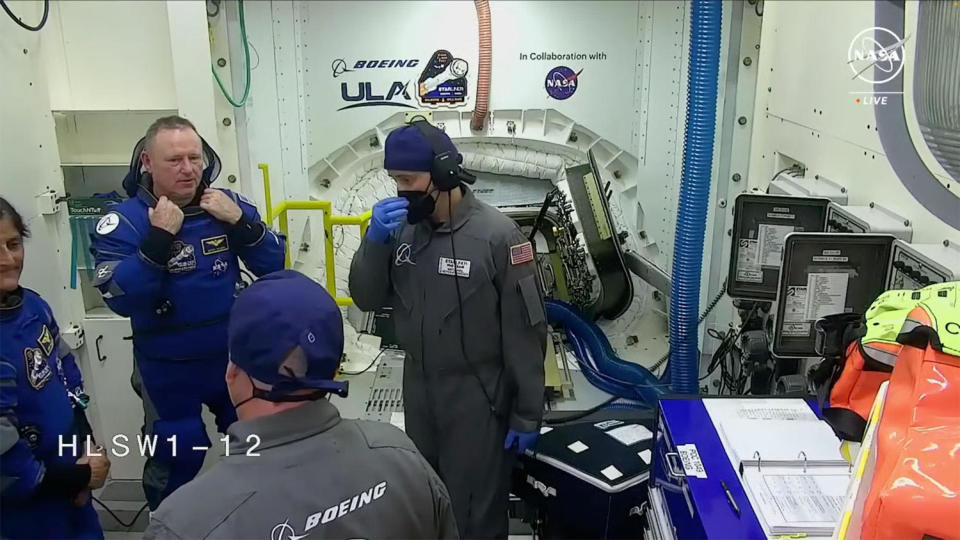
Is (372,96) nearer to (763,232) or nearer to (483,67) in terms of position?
(483,67)

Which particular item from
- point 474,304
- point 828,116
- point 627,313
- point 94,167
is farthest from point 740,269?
point 94,167

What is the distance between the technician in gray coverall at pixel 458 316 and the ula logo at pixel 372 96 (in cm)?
179

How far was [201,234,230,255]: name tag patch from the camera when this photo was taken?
103 inches

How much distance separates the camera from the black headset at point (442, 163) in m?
2.49

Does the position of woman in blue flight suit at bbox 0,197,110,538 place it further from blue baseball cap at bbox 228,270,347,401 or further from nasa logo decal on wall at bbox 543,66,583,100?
nasa logo decal on wall at bbox 543,66,583,100

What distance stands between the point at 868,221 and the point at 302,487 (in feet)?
6.95

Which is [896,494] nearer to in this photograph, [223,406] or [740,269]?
[740,269]

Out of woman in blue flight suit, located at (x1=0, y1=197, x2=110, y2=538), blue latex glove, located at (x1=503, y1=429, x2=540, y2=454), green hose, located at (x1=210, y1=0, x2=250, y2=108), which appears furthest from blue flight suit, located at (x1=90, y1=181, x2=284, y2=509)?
green hose, located at (x1=210, y1=0, x2=250, y2=108)

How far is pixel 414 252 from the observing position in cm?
265

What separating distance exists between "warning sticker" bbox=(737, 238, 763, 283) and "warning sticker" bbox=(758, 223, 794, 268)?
0.02 meters

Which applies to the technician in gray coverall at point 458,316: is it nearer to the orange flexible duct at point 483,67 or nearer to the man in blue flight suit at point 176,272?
the man in blue flight suit at point 176,272

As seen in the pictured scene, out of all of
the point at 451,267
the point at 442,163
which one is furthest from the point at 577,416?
the point at 442,163

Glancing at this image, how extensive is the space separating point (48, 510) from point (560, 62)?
3.49 meters

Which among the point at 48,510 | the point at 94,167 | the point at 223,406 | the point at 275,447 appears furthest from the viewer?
the point at 94,167
